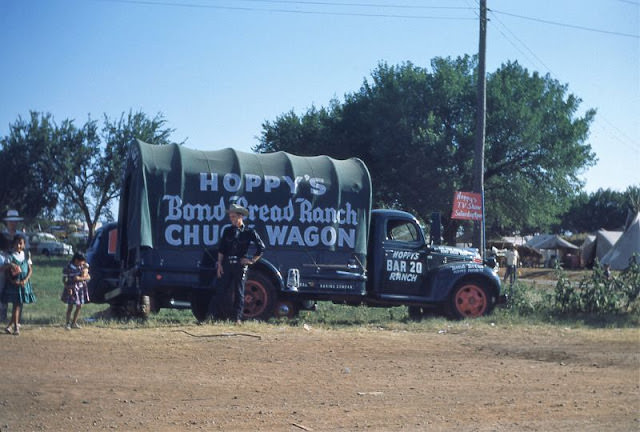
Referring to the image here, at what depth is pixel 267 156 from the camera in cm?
1423

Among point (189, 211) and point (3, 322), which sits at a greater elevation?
point (189, 211)

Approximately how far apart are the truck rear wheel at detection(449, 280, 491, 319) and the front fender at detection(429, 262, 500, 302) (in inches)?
5.1

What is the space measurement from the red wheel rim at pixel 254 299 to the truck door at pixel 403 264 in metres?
2.29

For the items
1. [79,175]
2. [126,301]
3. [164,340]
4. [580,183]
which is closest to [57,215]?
[79,175]

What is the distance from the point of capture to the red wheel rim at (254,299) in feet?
43.8

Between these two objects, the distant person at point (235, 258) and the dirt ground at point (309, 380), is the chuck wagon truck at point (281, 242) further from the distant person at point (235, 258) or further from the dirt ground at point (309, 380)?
the dirt ground at point (309, 380)

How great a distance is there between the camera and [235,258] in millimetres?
12227

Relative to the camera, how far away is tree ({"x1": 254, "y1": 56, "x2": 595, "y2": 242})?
3772 centimetres

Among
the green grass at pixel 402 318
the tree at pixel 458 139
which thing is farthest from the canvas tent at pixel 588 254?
the green grass at pixel 402 318

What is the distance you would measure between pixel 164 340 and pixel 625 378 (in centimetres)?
572

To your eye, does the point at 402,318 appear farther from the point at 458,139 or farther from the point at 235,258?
the point at 458,139

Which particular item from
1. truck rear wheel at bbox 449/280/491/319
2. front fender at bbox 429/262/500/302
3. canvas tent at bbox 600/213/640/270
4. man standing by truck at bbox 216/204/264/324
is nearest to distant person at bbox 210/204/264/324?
man standing by truck at bbox 216/204/264/324

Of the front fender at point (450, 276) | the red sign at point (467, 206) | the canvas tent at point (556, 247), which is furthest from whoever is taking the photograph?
the canvas tent at point (556, 247)

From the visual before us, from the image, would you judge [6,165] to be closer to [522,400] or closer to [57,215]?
[57,215]
